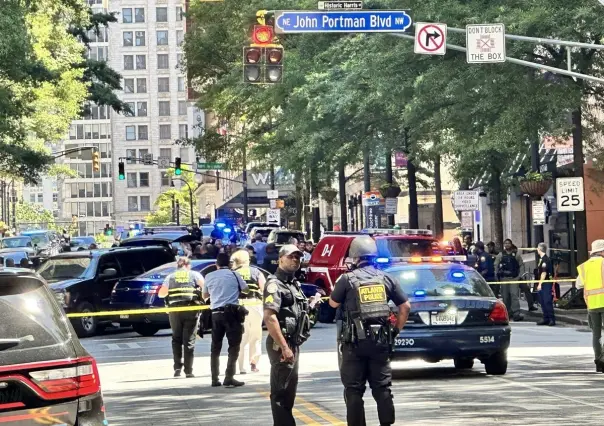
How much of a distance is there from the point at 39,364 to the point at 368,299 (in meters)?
4.78

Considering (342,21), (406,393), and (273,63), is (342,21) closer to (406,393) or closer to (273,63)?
(273,63)

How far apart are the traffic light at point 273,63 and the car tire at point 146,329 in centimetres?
574

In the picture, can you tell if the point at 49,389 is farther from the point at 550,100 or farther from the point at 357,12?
the point at 550,100

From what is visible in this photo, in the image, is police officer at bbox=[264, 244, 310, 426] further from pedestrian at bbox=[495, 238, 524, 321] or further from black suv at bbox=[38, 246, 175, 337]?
pedestrian at bbox=[495, 238, 524, 321]

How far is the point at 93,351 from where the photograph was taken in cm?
2655

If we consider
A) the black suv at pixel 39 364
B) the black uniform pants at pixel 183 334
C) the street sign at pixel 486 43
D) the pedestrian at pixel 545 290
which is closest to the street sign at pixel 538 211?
the pedestrian at pixel 545 290

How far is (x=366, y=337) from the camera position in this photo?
11820 mm

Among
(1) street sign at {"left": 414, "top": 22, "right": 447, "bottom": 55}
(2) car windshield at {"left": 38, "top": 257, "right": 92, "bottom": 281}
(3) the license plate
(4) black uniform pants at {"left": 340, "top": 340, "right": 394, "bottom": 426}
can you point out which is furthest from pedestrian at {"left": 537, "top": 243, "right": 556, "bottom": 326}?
(4) black uniform pants at {"left": 340, "top": 340, "right": 394, "bottom": 426}

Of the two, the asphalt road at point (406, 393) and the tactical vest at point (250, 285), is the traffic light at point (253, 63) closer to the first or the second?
the asphalt road at point (406, 393)

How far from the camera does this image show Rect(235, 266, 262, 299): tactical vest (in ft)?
65.1

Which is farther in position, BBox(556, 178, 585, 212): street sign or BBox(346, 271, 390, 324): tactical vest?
BBox(556, 178, 585, 212): street sign

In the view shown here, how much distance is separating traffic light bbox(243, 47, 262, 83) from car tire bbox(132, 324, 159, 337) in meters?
5.63

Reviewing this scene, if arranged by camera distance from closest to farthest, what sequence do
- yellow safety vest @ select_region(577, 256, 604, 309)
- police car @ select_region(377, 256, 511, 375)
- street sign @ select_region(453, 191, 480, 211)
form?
1. police car @ select_region(377, 256, 511, 375)
2. yellow safety vest @ select_region(577, 256, 604, 309)
3. street sign @ select_region(453, 191, 480, 211)

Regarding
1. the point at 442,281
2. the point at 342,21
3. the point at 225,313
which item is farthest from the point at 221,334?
the point at 342,21
